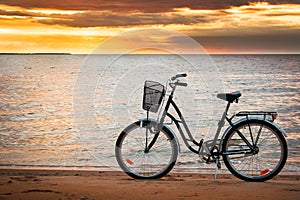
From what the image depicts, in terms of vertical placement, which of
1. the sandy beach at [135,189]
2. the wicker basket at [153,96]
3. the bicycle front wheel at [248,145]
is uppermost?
the wicker basket at [153,96]

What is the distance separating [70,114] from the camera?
1805cm

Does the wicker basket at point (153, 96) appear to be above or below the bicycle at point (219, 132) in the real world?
above

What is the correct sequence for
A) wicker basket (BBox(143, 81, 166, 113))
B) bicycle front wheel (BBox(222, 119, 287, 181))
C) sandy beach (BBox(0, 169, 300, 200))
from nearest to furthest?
1. sandy beach (BBox(0, 169, 300, 200))
2. wicker basket (BBox(143, 81, 166, 113))
3. bicycle front wheel (BBox(222, 119, 287, 181))

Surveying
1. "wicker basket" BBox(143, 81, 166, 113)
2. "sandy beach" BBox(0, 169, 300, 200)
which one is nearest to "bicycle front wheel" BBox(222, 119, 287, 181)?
"sandy beach" BBox(0, 169, 300, 200)

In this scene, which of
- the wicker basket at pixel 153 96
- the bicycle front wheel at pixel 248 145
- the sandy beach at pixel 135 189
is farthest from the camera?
the bicycle front wheel at pixel 248 145

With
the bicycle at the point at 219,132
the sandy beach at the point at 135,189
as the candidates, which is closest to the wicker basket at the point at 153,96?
the bicycle at the point at 219,132

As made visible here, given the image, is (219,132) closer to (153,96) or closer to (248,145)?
(248,145)

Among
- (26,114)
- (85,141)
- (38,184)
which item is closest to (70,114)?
(26,114)

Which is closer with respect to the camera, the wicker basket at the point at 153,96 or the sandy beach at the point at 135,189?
the sandy beach at the point at 135,189

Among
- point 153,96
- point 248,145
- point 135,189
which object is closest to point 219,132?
point 248,145

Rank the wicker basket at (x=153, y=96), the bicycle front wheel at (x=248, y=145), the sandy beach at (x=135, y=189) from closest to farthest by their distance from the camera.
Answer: the sandy beach at (x=135, y=189) → the wicker basket at (x=153, y=96) → the bicycle front wheel at (x=248, y=145)

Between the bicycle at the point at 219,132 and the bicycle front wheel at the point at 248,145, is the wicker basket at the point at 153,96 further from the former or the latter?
the bicycle front wheel at the point at 248,145

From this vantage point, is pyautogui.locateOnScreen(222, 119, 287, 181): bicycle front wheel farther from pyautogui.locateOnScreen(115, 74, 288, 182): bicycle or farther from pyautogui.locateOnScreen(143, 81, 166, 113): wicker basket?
pyautogui.locateOnScreen(143, 81, 166, 113): wicker basket

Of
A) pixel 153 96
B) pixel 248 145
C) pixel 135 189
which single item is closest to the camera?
pixel 135 189
